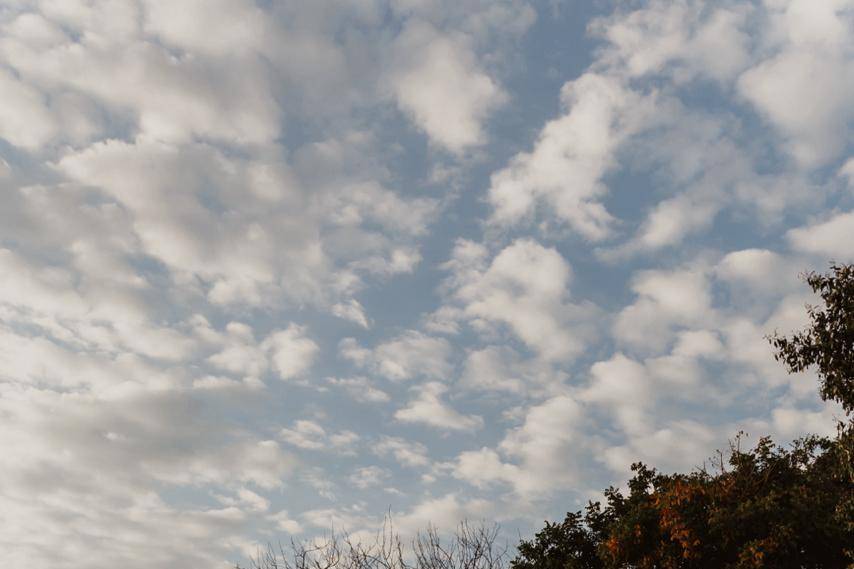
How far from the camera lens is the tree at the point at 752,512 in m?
16.2

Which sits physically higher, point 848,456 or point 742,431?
point 742,431

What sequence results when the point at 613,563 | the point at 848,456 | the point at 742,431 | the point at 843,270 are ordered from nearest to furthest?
the point at 848,456
the point at 843,270
the point at 613,563
the point at 742,431

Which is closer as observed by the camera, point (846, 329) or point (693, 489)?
point (846, 329)

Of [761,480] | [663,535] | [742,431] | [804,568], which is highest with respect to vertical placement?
[742,431]

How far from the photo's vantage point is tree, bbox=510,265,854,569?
53.3 feet

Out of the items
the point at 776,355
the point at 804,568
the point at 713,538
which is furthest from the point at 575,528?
the point at 776,355

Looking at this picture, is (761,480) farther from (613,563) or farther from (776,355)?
(776,355)

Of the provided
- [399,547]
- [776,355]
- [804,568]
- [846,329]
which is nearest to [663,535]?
[804,568]

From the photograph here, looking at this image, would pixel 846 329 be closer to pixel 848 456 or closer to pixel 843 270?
pixel 843 270

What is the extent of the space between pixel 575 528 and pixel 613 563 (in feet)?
10.3

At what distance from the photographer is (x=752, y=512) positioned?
20094 mm

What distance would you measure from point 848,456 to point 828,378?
173 cm

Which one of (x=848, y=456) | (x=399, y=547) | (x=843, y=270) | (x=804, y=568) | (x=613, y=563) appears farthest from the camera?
(x=399, y=547)

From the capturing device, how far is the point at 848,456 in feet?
50.2
